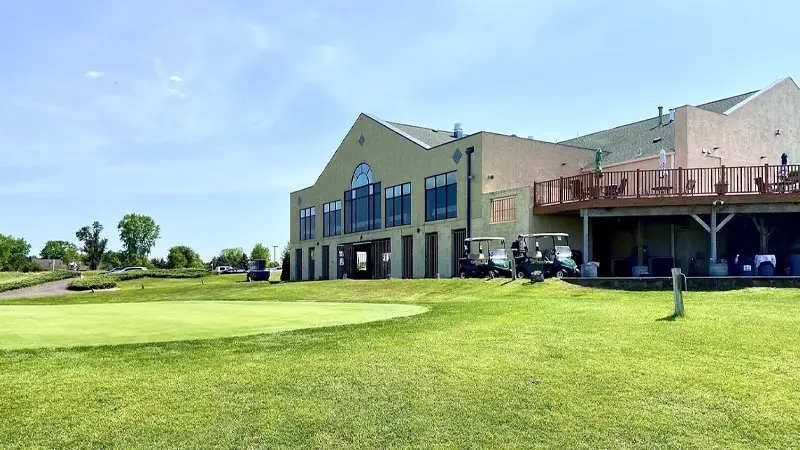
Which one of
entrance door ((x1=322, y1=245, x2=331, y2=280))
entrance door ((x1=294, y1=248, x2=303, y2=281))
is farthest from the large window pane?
entrance door ((x1=294, y1=248, x2=303, y2=281))

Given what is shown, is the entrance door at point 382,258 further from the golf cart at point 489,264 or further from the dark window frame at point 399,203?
the golf cart at point 489,264

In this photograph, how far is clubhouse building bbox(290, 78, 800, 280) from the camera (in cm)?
2206

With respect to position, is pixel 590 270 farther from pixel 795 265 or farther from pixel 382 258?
pixel 382 258

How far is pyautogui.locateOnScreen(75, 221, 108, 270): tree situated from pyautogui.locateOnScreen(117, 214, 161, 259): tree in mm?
3792

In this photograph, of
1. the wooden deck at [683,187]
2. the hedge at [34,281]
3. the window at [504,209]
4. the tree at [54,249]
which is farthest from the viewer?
the tree at [54,249]

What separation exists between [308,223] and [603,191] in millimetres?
30472

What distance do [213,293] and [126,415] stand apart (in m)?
28.1

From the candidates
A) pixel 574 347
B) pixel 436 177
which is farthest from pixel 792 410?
pixel 436 177

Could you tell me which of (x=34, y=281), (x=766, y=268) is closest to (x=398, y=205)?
(x=766, y=268)

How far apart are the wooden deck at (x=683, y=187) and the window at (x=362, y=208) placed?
56.5 feet

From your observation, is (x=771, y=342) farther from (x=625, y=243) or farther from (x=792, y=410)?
(x=625, y=243)

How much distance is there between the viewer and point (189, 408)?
544cm

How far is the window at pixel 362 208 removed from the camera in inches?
1549

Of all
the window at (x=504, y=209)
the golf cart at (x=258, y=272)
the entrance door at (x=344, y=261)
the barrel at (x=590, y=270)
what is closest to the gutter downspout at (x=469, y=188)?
the window at (x=504, y=209)
